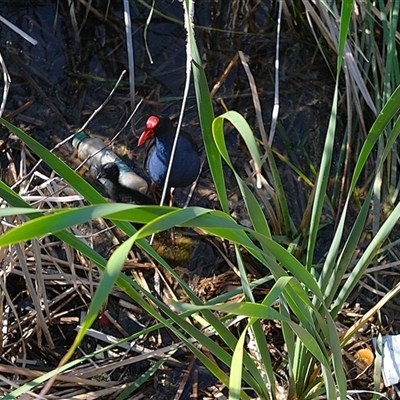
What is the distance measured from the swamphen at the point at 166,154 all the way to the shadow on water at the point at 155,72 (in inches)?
6.4

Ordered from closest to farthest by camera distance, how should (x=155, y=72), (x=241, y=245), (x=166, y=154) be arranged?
1. (x=241, y=245)
2. (x=166, y=154)
3. (x=155, y=72)

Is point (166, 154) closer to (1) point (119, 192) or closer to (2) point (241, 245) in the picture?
(1) point (119, 192)

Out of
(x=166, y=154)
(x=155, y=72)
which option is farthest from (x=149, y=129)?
(x=155, y=72)

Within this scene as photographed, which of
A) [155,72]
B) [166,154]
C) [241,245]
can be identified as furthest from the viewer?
[155,72]

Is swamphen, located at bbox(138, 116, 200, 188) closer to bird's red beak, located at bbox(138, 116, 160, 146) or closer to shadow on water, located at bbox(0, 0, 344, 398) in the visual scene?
bird's red beak, located at bbox(138, 116, 160, 146)

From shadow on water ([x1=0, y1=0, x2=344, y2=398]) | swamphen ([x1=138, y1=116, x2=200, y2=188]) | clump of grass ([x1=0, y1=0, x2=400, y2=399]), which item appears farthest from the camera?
shadow on water ([x1=0, y1=0, x2=344, y2=398])

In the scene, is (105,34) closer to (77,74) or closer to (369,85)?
(77,74)

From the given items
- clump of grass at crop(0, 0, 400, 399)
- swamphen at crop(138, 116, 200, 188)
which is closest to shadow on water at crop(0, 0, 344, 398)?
swamphen at crop(138, 116, 200, 188)

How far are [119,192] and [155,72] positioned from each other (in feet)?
2.01

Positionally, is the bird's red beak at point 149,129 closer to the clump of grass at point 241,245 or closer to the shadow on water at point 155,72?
the shadow on water at point 155,72

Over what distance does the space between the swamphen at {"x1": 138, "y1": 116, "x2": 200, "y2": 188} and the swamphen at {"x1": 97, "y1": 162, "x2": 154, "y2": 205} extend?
0.28ft

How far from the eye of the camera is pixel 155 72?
111 inches

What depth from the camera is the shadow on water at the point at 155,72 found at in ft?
8.71

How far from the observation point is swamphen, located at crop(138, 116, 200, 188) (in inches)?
93.4
